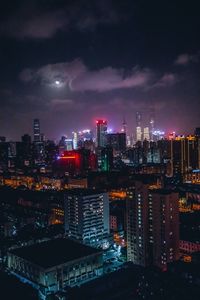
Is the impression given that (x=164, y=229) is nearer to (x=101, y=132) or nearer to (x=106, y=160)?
(x=106, y=160)

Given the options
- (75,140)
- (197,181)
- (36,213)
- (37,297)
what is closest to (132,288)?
(37,297)

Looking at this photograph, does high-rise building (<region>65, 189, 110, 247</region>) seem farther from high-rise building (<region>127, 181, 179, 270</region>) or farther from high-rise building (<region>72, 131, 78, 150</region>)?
high-rise building (<region>72, 131, 78, 150</region>)

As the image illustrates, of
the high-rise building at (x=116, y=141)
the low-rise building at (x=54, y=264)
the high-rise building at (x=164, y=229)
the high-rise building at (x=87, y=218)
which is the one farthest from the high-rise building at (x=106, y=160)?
the high-rise building at (x=164, y=229)

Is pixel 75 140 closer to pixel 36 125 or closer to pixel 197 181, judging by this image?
pixel 36 125

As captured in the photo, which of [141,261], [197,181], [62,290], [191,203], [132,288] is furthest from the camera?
[197,181]

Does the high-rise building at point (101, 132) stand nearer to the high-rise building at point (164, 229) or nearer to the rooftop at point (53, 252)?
the rooftop at point (53, 252)

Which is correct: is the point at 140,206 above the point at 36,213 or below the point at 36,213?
above

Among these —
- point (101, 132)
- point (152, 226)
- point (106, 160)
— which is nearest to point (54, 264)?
point (152, 226)
